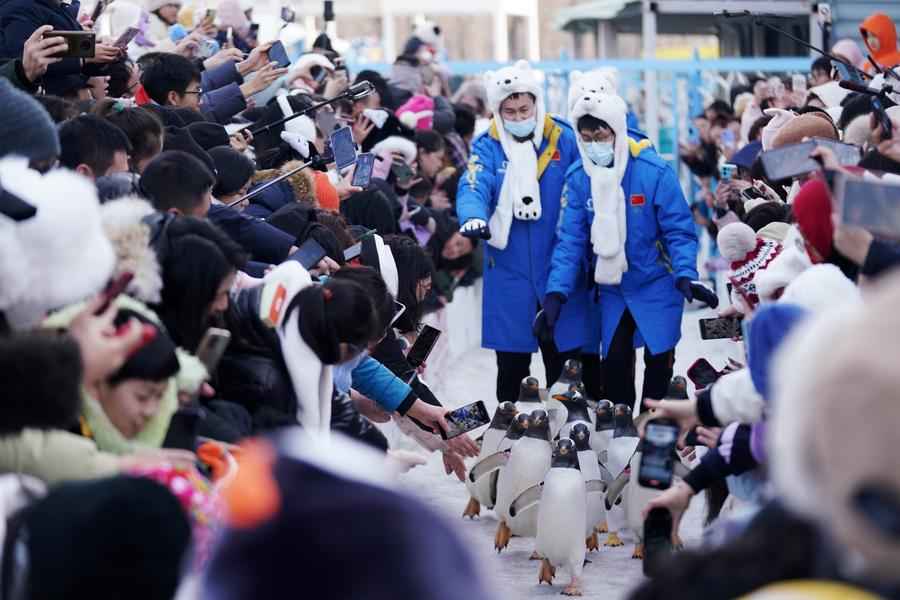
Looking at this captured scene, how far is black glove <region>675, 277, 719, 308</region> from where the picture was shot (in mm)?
6684

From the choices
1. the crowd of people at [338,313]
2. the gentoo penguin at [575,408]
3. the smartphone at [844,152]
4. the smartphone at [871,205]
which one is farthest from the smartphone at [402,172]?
the smartphone at [871,205]

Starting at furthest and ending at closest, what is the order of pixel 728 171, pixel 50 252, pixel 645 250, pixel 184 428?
1. pixel 728 171
2. pixel 645 250
3. pixel 50 252
4. pixel 184 428

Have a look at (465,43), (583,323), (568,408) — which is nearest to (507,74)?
(583,323)

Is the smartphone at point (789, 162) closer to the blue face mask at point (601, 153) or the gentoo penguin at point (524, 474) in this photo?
the gentoo penguin at point (524, 474)

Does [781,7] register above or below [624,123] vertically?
below

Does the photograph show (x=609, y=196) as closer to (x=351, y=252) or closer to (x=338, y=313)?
(x=351, y=252)

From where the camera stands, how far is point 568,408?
6.17 m

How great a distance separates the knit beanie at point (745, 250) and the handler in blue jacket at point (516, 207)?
6.44 feet

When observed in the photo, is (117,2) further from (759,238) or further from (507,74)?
(759,238)

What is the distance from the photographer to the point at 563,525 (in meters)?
5.16

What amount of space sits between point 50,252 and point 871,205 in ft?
6.02

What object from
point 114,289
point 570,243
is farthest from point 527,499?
point 114,289

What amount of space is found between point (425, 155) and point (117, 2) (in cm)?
225

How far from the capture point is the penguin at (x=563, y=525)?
5.16m
